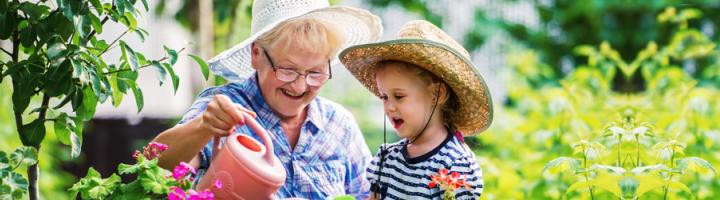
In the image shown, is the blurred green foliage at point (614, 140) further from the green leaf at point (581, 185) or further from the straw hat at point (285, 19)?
the straw hat at point (285, 19)

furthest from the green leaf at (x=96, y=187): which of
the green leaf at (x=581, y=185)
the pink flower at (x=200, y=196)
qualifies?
the green leaf at (x=581, y=185)

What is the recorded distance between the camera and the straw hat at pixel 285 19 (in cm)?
278

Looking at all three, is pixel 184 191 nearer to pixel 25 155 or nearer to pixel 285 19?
pixel 25 155

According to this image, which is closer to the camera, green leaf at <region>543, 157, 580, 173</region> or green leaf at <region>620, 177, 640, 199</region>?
green leaf at <region>543, 157, 580, 173</region>

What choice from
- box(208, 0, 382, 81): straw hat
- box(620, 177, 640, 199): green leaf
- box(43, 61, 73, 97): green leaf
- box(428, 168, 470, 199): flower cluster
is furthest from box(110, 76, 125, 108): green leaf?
box(620, 177, 640, 199): green leaf

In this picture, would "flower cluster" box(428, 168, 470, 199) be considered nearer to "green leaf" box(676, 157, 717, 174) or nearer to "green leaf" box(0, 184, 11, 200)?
"green leaf" box(676, 157, 717, 174)

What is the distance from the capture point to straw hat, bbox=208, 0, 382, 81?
2781mm

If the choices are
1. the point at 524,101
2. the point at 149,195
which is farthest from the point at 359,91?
the point at 149,195

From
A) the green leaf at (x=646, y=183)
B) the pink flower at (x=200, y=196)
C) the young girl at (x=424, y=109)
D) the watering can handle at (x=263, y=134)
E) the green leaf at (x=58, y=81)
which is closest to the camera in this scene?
the pink flower at (x=200, y=196)

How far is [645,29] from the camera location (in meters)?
5.44

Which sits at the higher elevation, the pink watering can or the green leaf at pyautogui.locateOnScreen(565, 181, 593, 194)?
the pink watering can

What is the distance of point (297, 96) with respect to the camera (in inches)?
110

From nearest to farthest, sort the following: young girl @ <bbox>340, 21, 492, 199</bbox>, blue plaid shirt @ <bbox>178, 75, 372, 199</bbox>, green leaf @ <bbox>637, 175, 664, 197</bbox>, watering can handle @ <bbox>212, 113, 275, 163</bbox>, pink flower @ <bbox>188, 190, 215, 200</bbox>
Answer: pink flower @ <bbox>188, 190, 215, 200</bbox>
watering can handle @ <bbox>212, 113, 275, 163</bbox>
young girl @ <bbox>340, 21, 492, 199</bbox>
blue plaid shirt @ <bbox>178, 75, 372, 199</bbox>
green leaf @ <bbox>637, 175, 664, 197</bbox>

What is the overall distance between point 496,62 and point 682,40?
348 centimetres
